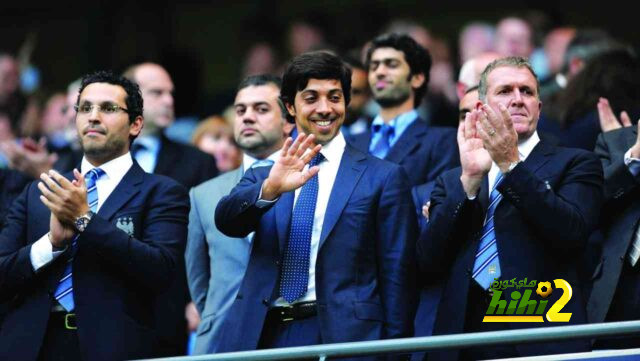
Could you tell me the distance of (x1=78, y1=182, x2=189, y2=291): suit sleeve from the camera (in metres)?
7.32

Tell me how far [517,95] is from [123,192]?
2161mm

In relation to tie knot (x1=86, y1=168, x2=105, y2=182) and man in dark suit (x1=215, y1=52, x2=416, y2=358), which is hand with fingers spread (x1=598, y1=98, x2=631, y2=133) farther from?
tie knot (x1=86, y1=168, x2=105, y2=182)

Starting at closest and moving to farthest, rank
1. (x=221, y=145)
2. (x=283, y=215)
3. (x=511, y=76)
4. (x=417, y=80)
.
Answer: (x=283, y=215) < (x=511, y=76) < (x=417, y=80) < (x=221, y=145)

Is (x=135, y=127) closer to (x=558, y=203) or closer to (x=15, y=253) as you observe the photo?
(x=15, y=253)

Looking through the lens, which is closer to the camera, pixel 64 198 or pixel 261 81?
pixel 64 198

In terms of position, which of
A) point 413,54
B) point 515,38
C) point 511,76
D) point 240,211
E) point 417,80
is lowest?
point 240,211

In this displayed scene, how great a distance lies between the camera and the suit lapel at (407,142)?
9109 mm

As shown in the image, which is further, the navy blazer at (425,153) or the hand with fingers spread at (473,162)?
the navy blazer at (425,153)

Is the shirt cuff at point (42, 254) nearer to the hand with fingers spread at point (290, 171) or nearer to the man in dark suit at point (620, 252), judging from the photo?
the hand with fingers spread at point (290, 171)

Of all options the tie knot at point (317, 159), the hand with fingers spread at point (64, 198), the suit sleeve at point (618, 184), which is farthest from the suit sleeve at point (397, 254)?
the hand with fingers spread at point (64, 198)

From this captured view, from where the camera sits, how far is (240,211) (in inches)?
294

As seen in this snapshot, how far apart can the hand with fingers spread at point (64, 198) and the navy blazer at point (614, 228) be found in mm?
2713

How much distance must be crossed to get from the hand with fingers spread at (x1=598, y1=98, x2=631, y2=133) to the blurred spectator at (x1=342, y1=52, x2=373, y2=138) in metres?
2.16

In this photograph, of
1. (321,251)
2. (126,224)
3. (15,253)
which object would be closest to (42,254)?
(15,253)
